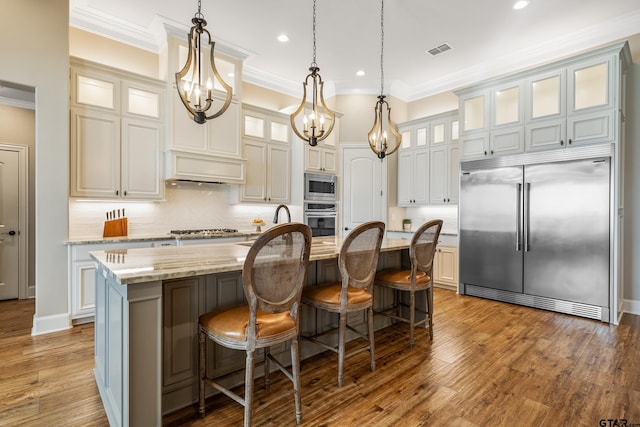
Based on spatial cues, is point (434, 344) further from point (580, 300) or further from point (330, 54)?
point (330, 54)

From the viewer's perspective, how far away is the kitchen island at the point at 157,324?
1.47 m

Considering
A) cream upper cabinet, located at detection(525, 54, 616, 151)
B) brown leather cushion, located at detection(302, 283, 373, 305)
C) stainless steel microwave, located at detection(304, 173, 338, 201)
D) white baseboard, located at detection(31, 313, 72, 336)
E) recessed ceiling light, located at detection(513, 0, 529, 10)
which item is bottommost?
white baseboard, located at detection(31, 313, 72, 336)

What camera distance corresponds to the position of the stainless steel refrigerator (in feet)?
11.6

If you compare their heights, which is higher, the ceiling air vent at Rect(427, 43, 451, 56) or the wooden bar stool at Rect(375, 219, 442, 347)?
the ceiling air vent at Rect(427, 43, 451, 56)

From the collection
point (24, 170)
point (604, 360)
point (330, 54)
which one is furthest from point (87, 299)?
point (604, 360)

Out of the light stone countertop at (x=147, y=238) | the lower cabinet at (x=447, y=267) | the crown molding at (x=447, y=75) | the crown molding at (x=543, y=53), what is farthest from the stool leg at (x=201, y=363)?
the crown molding at (x=543, y=53)

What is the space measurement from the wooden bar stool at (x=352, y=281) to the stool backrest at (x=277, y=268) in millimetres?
491

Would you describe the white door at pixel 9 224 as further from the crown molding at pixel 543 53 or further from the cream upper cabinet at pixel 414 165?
the crown molding at pixel 543 53

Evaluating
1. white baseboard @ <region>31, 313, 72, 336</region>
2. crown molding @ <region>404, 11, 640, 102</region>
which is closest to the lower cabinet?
crown molding @ <region>404, 11, 640, 102</region>

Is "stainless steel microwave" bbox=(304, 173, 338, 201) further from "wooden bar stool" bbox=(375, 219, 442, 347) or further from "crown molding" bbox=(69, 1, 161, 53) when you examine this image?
"crown molding" bbox=(69, 1, 161, 53)

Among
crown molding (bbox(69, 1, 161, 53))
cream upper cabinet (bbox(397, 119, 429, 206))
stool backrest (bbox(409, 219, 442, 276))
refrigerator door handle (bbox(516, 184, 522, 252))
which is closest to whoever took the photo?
stool backrest (bbox(409, 219, 442, 276))

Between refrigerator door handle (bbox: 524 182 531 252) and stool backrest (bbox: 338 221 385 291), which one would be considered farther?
refrigerator door handle (bbox: 524 182 531 252)

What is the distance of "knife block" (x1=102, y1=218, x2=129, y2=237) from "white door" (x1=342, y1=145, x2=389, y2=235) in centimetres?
336

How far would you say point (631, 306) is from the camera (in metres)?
3.79
